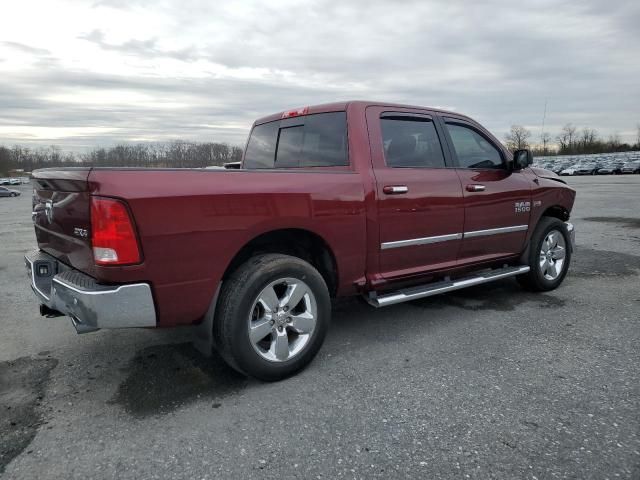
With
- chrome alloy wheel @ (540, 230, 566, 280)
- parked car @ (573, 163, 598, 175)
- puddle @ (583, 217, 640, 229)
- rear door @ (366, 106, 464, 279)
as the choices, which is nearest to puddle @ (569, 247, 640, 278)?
chrome alloy wheel @ (540, 230, 566, 280)

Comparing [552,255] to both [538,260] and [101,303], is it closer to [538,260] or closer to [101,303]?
[538,260]

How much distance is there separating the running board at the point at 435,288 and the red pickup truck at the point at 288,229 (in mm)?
15

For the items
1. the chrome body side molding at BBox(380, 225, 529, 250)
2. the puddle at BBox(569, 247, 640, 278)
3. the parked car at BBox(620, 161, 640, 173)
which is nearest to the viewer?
the chrome body side molding at BBox(380, 225, 529, 250)

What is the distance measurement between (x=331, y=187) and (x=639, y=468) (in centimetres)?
230

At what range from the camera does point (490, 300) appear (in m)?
5.00

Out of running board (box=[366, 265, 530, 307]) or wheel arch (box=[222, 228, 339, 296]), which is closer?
wheel arch (box=[222, 228, 339, 296])

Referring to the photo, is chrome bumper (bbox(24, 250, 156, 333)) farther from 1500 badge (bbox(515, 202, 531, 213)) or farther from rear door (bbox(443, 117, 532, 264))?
1500 badge (bbox(515, 202, 531, 213))

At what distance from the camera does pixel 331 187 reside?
3.38 meters

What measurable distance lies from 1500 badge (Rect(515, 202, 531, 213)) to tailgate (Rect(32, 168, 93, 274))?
3873 mm

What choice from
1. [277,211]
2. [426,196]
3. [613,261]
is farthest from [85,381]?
[613,261]

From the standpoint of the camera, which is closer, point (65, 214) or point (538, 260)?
point (65, 214)

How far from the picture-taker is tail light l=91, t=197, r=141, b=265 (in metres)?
2.53

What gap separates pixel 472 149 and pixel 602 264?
3.36 metres

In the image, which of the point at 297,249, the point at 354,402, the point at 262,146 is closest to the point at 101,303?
the point at 297,249
